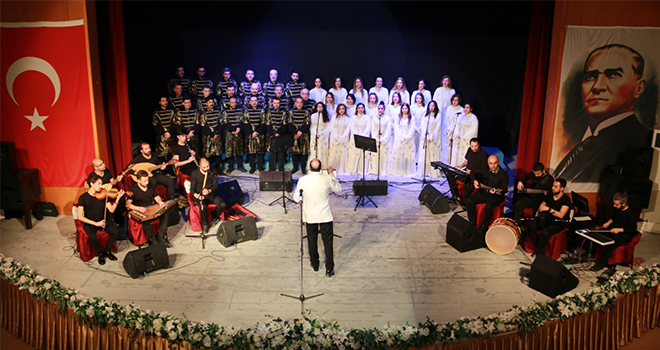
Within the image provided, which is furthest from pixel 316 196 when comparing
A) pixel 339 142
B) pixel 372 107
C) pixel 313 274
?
pixel 372 107

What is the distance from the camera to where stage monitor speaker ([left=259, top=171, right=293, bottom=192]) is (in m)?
10.6

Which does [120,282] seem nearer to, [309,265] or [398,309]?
[309,265]

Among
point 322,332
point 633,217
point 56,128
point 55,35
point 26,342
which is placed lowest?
point 26,342

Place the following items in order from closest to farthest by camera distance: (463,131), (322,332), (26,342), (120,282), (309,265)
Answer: (322,332)
(26,342)
(120,282)
(309,265)
(463,131)

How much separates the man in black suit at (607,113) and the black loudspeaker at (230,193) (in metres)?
5.27

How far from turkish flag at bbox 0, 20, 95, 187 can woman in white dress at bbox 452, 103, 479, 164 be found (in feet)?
22.6

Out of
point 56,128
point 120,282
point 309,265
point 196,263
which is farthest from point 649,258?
point 56,128

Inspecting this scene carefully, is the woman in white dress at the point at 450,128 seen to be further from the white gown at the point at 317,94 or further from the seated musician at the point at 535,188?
the seated musician at the point at 535,188

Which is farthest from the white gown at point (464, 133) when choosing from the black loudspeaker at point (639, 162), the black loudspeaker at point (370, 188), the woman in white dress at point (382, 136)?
the black loudspeaker at point (639, 162)

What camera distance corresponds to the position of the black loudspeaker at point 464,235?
817cm

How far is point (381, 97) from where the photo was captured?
11906 millimetres

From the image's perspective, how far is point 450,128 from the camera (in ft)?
38.0

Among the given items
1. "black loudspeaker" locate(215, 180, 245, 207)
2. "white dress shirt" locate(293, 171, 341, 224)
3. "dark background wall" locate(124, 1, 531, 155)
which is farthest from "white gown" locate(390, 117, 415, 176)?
"white dress shirt" locate(293, 171, 341, 224)

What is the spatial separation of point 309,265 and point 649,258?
4.91 meters
